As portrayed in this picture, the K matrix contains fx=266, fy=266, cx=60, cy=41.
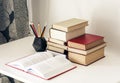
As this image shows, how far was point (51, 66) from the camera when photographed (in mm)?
1178

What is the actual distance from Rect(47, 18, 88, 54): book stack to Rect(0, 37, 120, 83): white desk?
0.13 m

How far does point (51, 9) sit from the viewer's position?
173cm

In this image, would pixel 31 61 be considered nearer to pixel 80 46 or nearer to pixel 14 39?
pixel 80 46

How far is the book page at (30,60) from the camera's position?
47.9 inches

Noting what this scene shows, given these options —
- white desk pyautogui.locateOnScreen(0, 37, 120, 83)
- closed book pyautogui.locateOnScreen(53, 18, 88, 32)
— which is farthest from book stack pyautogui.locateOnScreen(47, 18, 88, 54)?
white desk pyautogui.locateOnScreen(0, 37, 120, 83)

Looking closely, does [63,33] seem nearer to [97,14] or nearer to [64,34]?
[64,34]

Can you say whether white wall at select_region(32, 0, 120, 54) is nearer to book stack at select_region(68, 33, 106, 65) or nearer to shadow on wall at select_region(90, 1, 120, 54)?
shadow on wall at select_region(90, 1, 120, 54)

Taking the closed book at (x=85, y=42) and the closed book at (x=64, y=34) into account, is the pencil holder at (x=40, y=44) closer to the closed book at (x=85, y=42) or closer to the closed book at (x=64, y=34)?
the closed book at (x=64, y=34)

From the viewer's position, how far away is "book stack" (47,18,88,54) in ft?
4.26

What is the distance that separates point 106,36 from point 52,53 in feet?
1.12

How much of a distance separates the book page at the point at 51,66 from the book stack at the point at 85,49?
0.17ft

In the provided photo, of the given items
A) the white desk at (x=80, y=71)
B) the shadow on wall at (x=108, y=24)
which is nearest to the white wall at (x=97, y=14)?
the shadow on wall at (x=108, y=24)

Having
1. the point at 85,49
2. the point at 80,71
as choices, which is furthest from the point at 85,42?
the point at 80,71

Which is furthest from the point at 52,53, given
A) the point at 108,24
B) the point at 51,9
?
the point at 51,9
